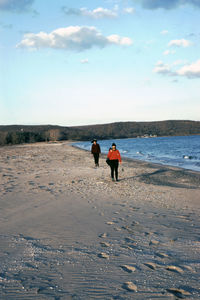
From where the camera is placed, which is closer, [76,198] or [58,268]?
[58,268]

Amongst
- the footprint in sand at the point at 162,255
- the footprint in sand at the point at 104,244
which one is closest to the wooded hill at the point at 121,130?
the footprint in sand at the point at 104,244

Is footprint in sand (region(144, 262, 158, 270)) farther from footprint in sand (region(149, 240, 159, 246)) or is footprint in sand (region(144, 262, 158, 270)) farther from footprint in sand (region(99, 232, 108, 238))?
footprint in sand (region(99, 232, 108, 238))

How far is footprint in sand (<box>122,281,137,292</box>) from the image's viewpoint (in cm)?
300

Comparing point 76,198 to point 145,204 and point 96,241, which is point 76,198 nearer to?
point 145,204

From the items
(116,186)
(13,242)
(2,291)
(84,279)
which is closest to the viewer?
(2,291)

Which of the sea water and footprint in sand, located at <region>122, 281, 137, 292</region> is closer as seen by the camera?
footprint in sand, located at <region>122, 281, 137, 292</region>

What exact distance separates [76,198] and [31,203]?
1478mm

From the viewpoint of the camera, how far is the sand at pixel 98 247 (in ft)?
9.95

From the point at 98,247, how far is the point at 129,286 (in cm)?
123

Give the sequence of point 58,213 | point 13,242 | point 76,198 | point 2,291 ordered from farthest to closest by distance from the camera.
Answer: point 76,198
point 58,213
point 13,242
point 2,291

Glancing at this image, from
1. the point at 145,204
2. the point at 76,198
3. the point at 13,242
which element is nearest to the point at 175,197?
the point at 145,204

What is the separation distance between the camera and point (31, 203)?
23.8 feet

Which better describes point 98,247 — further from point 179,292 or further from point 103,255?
point 179,292

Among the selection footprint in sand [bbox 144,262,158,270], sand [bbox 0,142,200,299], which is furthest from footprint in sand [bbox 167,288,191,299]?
footprint in sand [bbox 144,262,158,270]
